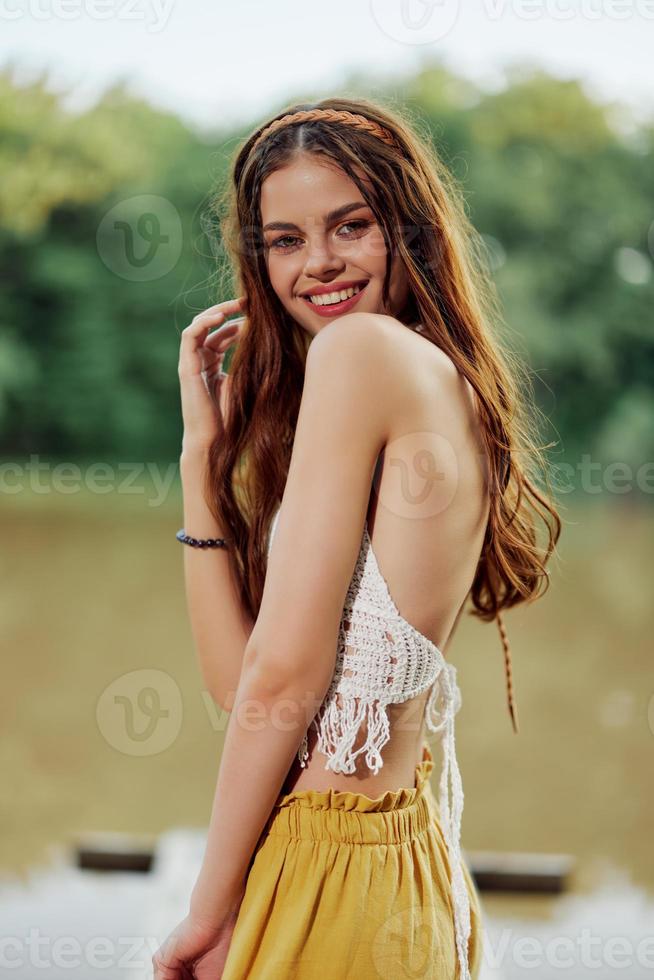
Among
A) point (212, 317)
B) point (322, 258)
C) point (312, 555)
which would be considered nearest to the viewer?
point (312, 555)

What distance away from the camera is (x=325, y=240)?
105 centimetres

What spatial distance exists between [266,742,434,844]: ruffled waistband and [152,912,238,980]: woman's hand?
0.11 meters

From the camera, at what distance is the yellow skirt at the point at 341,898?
930 mm

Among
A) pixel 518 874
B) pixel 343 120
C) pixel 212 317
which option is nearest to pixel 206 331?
pixel 212 317

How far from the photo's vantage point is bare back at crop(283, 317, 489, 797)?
3.07 ft

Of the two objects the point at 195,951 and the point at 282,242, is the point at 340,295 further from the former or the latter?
the point at 195,951

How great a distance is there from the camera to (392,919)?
95 cm

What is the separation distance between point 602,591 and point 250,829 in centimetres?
785

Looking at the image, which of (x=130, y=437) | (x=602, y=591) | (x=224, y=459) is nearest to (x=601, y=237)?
(x=130, y=437)

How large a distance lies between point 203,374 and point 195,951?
2.07ft

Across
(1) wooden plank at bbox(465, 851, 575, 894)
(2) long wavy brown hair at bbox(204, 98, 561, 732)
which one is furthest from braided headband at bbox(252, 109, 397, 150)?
(1) wooden plank at bbox(465, 851, 575, 894)

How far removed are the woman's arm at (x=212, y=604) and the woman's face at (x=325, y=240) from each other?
0.25m

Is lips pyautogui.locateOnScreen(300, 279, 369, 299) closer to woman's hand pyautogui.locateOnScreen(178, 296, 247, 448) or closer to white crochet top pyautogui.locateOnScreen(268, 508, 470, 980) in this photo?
woman's hand pyautogui.locateOnScreen(178, 296, 247, 448)

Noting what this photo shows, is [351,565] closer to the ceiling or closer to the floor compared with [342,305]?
closer to the floor
